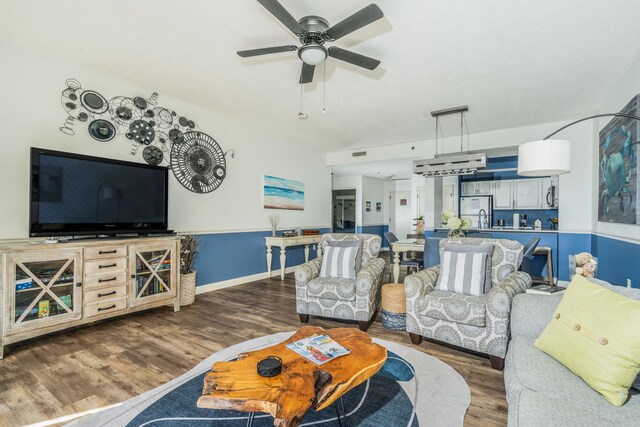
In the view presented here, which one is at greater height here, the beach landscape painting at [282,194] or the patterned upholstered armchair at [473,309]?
the beach landscape painting at [282,194]

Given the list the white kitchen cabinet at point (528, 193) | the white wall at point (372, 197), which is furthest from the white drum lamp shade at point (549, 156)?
the white wall at point (372, 197)

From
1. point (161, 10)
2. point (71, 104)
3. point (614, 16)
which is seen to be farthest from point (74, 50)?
point (614, 16)

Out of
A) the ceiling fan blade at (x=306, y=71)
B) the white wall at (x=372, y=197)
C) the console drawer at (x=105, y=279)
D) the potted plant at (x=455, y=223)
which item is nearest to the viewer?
the ceiling fan blade at (x=306, y=71)

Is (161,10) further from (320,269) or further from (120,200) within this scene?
(320,269)

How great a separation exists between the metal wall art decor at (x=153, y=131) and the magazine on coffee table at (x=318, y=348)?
127 inches

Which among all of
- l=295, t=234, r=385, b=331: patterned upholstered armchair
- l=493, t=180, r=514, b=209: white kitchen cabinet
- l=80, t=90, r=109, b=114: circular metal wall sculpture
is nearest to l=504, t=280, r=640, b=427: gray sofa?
l=295, t=234, r=385, b=331: patterned upholstered armchair

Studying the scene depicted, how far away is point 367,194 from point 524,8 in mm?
7228

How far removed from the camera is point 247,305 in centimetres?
386

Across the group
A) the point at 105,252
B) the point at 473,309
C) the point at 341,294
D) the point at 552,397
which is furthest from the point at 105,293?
the point at 552,397

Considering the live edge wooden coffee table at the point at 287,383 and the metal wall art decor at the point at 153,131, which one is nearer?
the live edge wooden coffee table at the point at 287,383

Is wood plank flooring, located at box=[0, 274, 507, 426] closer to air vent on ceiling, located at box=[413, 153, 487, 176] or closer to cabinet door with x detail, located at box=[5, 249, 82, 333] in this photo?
cabinet door with x detail, located at box=[5, 249, 82, 333]

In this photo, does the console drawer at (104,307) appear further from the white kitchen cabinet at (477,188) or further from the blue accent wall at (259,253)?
the white kitchen cabinet at (477,188)

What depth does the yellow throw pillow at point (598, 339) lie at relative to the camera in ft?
3.93

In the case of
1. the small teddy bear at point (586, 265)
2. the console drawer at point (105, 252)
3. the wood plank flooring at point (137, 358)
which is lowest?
the wood plank flooring at point (137, 358)
